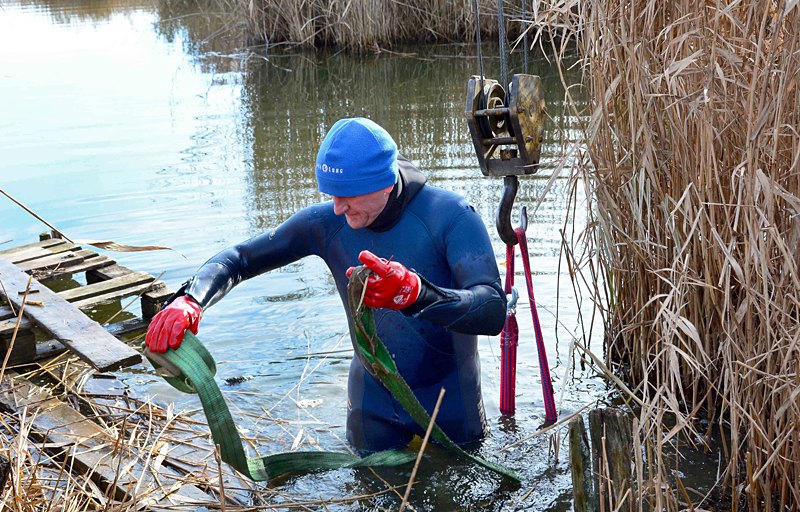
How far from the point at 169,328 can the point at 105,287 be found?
2.69m

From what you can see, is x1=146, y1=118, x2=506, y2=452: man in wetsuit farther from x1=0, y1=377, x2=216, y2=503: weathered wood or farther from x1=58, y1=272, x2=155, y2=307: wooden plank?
x1=58, y1=272, x2=155, y2=307: wooden plank

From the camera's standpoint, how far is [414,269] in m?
2.96

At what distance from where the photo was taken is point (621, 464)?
2.19m

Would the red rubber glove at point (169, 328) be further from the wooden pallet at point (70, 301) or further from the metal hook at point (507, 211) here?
the metal hook at point (507, 211)

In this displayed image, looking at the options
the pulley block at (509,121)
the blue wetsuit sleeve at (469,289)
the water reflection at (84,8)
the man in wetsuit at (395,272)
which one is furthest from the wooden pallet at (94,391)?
the water reflection at (84,8)

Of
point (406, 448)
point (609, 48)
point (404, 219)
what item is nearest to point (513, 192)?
point (404, 219)

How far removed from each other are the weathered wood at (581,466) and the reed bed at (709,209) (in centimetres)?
17

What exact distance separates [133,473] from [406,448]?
3.62 feet

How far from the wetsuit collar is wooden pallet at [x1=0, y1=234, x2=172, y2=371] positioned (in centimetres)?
151

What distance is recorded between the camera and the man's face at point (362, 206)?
9.00 feet

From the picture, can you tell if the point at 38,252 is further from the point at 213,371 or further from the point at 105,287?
the point at 213,371

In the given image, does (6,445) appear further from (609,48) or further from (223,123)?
(223,123)

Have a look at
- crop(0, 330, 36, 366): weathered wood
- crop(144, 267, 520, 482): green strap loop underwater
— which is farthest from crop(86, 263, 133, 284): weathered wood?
crop(144, 267, 520, 482): green strap loop underwater

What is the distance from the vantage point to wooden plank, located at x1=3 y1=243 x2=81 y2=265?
17.5ft
